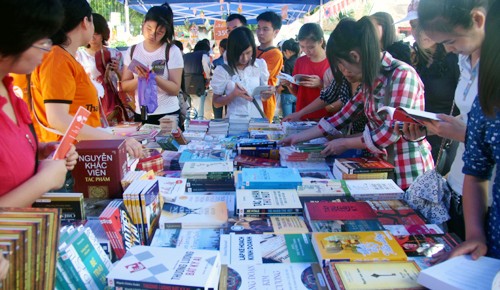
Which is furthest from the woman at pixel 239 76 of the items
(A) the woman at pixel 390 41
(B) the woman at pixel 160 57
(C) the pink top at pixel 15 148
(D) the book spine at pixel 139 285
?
(D) the book spine at pixel 139 285

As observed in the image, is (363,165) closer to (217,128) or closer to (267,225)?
(267,225)

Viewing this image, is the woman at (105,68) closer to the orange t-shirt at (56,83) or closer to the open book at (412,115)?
the orange t-shirt at (56,83)

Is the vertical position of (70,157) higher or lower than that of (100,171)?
A: higher

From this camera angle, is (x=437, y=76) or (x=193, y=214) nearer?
(x=193, y=214)

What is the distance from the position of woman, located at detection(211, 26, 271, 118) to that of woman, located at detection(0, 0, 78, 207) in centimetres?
228

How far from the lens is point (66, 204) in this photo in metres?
1.26

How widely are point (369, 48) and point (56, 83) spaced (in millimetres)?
1542

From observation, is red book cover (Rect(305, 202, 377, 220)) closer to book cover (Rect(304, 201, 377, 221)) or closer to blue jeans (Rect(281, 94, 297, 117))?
book cover (Rect(304, 201, 377, 221))

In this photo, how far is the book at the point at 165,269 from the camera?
966 millimetres

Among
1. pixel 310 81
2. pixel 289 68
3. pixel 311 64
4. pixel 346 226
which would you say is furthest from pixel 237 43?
pixel 289 68

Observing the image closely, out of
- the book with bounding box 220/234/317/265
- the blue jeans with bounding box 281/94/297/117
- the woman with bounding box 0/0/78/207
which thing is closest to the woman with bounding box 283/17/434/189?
the book with bounding box 220/234/317/265

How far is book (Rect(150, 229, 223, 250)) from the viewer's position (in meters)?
1.33

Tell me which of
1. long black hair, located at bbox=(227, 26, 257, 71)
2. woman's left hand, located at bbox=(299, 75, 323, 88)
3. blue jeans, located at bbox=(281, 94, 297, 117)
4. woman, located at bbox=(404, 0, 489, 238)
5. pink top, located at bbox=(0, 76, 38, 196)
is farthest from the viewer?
blue jeans, located at bbox=(281, 94, 297, 117)

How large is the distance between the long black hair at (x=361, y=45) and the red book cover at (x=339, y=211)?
2.38 feet
